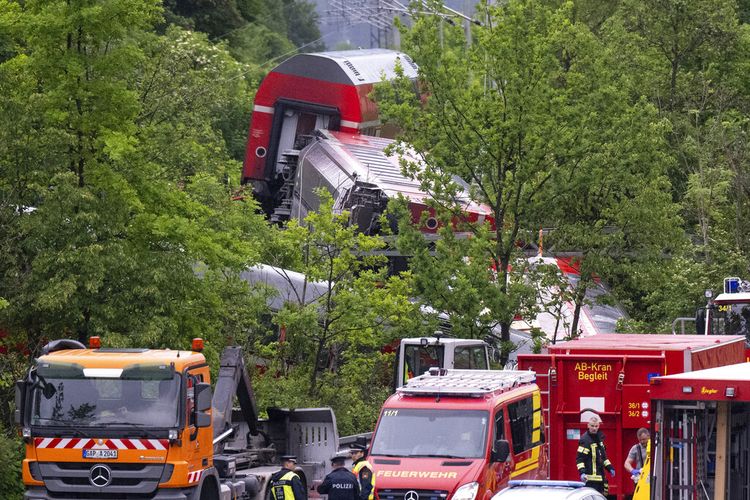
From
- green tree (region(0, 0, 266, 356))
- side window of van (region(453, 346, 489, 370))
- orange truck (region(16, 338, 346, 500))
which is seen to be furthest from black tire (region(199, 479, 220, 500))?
side window of van (region(453, 346, 489, 370))

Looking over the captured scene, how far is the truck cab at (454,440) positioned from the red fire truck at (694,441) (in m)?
3.27

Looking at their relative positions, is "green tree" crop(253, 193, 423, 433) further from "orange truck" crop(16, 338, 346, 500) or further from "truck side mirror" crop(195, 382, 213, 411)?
"orange truck" crop(16, 338, 346, 500)

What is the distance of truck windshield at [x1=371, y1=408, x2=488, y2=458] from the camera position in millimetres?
16891

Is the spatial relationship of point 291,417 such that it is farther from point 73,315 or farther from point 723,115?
point 723,115

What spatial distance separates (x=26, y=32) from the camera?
68.4 ft

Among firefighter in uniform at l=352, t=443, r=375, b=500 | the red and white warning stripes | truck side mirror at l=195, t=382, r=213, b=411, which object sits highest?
truck side mirror at l=195, t=382, r=213, b=411

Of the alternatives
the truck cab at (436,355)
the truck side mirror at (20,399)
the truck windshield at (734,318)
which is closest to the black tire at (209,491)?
the truck side mirror at (20,399)

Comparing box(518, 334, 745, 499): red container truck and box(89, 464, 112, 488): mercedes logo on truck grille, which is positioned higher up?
box(518, 334, 745, 499): red container truck

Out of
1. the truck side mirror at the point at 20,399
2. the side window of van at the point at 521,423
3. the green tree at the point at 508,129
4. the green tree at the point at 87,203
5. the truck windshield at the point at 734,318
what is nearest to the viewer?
the truck side mirror at the point at 20,399

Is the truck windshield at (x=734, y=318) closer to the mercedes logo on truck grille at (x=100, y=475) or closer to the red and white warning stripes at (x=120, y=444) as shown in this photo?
the red and white warning stripes at (x=120, y=444)

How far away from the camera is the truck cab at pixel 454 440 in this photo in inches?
645

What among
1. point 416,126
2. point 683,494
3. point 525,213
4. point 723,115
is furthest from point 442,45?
point 683,494

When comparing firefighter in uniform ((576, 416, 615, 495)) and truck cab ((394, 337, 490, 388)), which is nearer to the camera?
firefighter in uniform ((576, 416, 615, 495))

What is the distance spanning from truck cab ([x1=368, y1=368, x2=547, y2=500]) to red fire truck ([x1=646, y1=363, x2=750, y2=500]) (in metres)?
3.27
